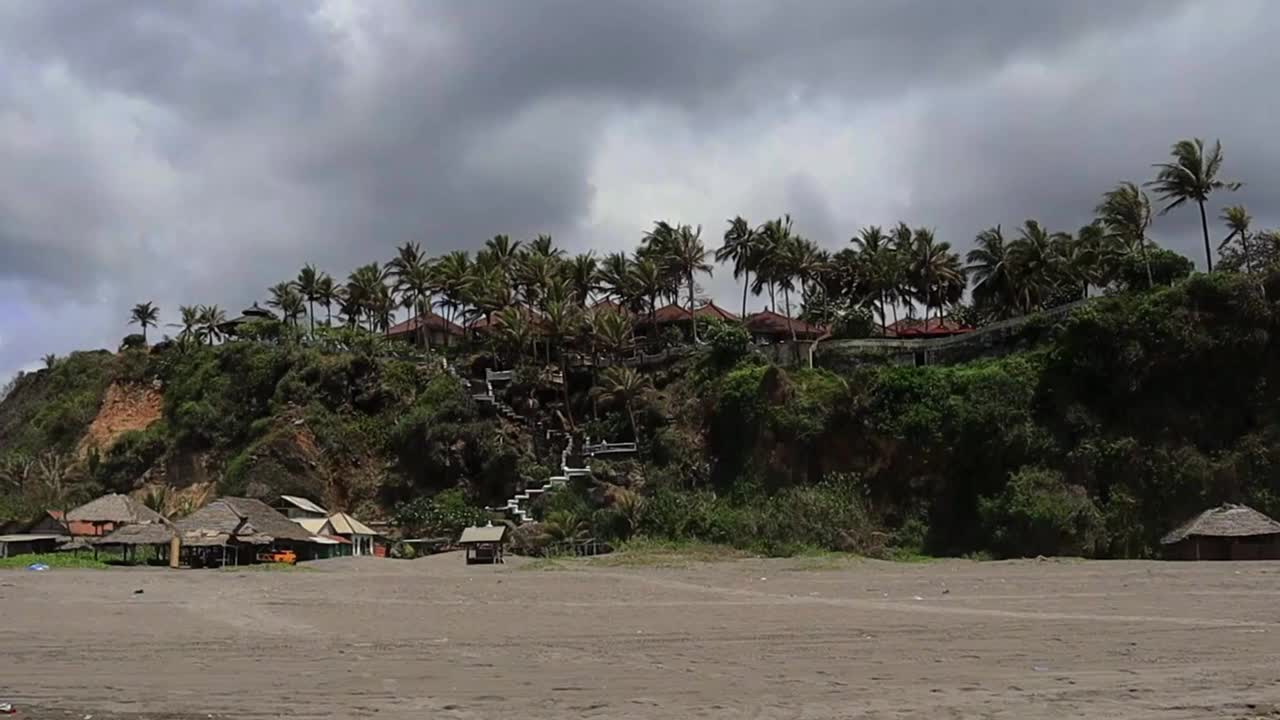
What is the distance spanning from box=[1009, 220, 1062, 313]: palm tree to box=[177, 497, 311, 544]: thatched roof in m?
39.3

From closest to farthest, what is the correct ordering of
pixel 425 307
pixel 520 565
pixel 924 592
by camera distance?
pixel 924 592
pixel 520 565
pixel 425 307

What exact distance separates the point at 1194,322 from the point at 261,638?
1446 inches

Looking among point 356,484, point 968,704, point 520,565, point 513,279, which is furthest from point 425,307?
point 968,704

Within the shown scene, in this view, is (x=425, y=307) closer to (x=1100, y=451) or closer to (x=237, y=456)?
(x=237, y=456)

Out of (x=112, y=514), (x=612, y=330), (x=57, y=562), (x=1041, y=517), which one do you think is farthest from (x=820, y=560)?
(x=112, y=514)

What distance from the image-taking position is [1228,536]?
33.8m

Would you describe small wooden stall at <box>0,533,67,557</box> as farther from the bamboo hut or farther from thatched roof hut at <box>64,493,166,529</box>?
thatched roof hut at <box>64,493,166,529</box>

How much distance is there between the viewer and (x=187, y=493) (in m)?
60.7

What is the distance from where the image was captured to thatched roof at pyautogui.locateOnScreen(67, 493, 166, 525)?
1849 inches

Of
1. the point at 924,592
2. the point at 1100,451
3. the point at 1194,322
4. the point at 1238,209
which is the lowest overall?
the point at 924,592

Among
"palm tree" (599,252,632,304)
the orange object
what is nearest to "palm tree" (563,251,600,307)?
"palm tree" (599,252,632,304)

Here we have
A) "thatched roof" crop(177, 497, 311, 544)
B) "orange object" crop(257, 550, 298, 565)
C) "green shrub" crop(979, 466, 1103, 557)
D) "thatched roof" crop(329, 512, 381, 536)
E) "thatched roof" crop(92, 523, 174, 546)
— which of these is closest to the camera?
"green shrub" crop(979, 466, 1103, 557)

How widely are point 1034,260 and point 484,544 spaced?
34112 mm

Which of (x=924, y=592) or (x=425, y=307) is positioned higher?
(x=425, y=307)
